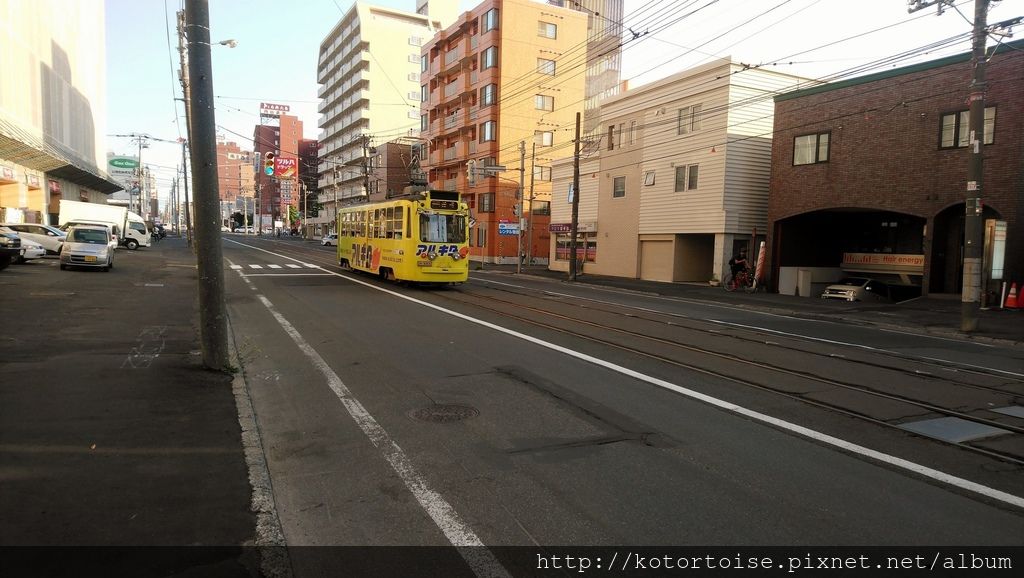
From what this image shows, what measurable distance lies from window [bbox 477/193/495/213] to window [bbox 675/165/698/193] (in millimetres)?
22663

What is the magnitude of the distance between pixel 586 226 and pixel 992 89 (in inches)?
844

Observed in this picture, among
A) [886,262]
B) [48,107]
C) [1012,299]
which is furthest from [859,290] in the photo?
[48,107]

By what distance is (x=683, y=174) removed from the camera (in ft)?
97.7

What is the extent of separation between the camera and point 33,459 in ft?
14.7

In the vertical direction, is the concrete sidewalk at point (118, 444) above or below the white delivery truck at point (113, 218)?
below

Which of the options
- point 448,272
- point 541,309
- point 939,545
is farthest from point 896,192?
point 939,545

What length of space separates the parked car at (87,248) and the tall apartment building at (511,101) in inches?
Result: 1141

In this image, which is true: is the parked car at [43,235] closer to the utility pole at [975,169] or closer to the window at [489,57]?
the window at [489,57]

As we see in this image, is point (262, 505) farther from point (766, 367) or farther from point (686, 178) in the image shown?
point (686, 178)

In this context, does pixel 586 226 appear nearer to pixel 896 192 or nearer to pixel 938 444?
pixel 896 192

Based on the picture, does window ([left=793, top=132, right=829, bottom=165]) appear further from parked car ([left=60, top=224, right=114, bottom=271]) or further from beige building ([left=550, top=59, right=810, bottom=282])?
parked car ([left=60, top=224, right=114, bottom=271])

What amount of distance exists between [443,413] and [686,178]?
2592 cm

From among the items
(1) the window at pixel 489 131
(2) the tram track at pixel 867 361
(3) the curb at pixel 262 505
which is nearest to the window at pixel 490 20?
(1) the window at pixel 489 131

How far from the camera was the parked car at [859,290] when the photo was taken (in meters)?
22.1
